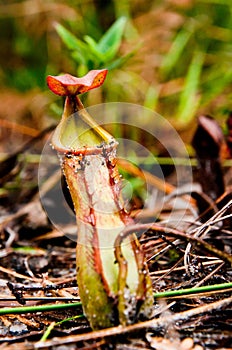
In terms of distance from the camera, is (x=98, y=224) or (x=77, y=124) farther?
(x=77, y=124)

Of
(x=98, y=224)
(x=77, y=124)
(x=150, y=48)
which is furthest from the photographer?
(x=150, y=48)

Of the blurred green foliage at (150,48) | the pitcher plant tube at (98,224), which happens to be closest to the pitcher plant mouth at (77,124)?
the pitcher plant tube at (98,224)

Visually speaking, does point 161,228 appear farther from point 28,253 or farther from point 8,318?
point 28,253

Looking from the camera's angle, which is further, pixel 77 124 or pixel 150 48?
pixel 150 48

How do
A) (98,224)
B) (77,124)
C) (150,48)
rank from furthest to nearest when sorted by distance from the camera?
1. (150,48)
2. (77,124)
3. (98,224)

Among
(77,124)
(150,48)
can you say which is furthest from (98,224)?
(150,48)

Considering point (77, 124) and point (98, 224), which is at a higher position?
point (77, 124)

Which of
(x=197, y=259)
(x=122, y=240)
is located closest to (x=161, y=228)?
(x=122, y=240)

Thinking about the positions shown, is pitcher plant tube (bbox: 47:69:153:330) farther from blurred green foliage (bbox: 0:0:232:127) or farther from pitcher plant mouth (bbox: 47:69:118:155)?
blurred green foliage (bbox: 0:0:232:127)

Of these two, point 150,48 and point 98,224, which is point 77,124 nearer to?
point 98,224
